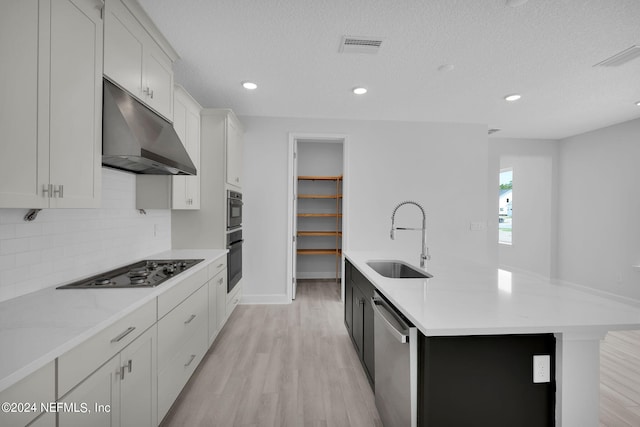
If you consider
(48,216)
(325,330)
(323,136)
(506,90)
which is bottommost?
(325,330)

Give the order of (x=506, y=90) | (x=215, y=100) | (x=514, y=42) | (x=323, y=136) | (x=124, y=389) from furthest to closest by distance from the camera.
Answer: (x=323, y=136)
(x=215, y=100)
(x=506, y=90)
(x=514, y=42)
(x=124, y=389)

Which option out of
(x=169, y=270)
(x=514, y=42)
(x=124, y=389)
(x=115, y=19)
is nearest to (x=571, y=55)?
(x=514, y=42)

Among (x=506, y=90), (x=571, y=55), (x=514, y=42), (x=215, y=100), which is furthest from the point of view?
(x=215, y=100)

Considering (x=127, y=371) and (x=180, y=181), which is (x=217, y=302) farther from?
(x=127, y=371)

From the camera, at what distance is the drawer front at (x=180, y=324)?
170 cm

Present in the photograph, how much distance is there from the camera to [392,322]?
1421mm

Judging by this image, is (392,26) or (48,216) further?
(392,26)

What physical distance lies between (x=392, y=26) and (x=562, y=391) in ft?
7.32

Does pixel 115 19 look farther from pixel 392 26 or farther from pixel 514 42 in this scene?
pixel 514 42

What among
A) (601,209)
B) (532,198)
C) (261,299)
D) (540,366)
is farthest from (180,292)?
(532,198)

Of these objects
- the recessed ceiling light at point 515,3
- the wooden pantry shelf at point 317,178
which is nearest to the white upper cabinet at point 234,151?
the wooden pantry shelf at point 317,178

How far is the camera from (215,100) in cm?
358

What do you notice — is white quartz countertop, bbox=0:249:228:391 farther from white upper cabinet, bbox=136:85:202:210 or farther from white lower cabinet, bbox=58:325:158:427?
white upper cabinet, bbox=136:85:202:210

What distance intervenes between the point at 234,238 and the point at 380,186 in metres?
2.13
